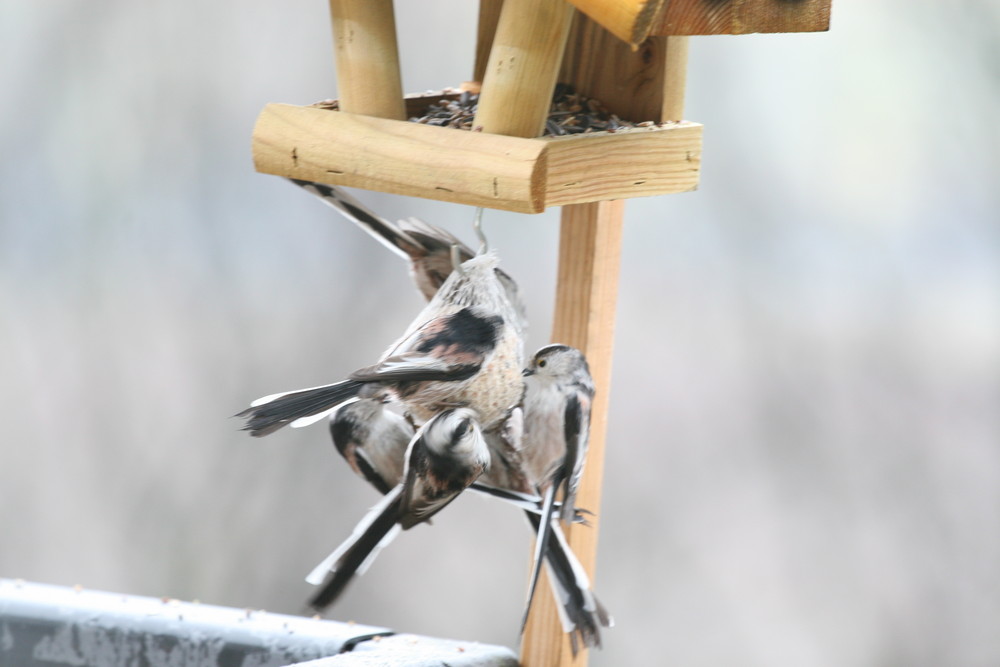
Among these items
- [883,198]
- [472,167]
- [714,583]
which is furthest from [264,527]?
[472,167]

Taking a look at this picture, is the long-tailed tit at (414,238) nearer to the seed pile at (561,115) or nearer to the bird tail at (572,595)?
the seed pile at (561,115)

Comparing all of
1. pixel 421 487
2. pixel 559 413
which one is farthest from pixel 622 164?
pixel 421 487

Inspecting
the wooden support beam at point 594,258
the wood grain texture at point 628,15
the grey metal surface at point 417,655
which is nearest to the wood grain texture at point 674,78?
the wooden support beam at point 594,258

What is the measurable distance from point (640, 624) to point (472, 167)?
1.71 m

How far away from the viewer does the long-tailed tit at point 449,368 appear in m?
0.79

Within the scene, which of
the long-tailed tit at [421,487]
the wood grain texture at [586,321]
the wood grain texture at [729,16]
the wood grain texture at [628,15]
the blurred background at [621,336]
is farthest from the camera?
the blurred background at [621,336]

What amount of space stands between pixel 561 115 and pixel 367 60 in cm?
20

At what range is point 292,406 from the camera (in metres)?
0.79

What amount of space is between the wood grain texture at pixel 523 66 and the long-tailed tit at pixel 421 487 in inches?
9.6

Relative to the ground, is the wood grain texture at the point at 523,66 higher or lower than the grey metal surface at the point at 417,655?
higher

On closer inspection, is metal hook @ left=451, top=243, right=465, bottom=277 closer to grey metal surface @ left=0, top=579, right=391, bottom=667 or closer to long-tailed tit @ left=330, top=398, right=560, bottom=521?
long-tailed tit @ left=330, top=398, right=560, bottom=521

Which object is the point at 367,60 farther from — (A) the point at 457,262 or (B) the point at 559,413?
(B) the point at 559,413

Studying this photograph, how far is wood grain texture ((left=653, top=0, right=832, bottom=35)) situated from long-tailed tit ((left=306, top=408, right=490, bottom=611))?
347 mm

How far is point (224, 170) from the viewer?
224 centimetres
